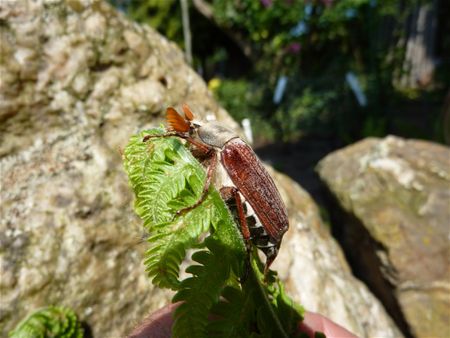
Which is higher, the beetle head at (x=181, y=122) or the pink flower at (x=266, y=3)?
the pink flower at (x=266, y=3)

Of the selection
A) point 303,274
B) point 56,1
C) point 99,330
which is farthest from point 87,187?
point 303,274

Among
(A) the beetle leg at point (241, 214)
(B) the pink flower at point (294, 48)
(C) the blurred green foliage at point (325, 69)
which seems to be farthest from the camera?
(B) the pink flower at point (294, 48)

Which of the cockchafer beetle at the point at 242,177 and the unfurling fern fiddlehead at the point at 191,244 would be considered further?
the cockchafer beetle at the point at 242,177

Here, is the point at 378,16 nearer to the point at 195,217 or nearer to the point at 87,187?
the point at 87,187

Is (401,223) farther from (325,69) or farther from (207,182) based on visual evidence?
(325,69)

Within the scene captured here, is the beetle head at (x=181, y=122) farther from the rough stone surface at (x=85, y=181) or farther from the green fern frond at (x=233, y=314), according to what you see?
the rough stone surface at (x=85, y=181)

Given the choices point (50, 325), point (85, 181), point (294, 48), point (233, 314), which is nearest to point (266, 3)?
point (294, 48)

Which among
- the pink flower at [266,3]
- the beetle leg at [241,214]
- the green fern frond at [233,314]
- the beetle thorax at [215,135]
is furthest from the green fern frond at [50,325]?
the pink flower at [266,3]

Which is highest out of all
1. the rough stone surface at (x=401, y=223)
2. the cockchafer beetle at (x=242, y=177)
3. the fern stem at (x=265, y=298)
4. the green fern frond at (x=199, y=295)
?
the cockchafer beetle at (x=242, y=177)
